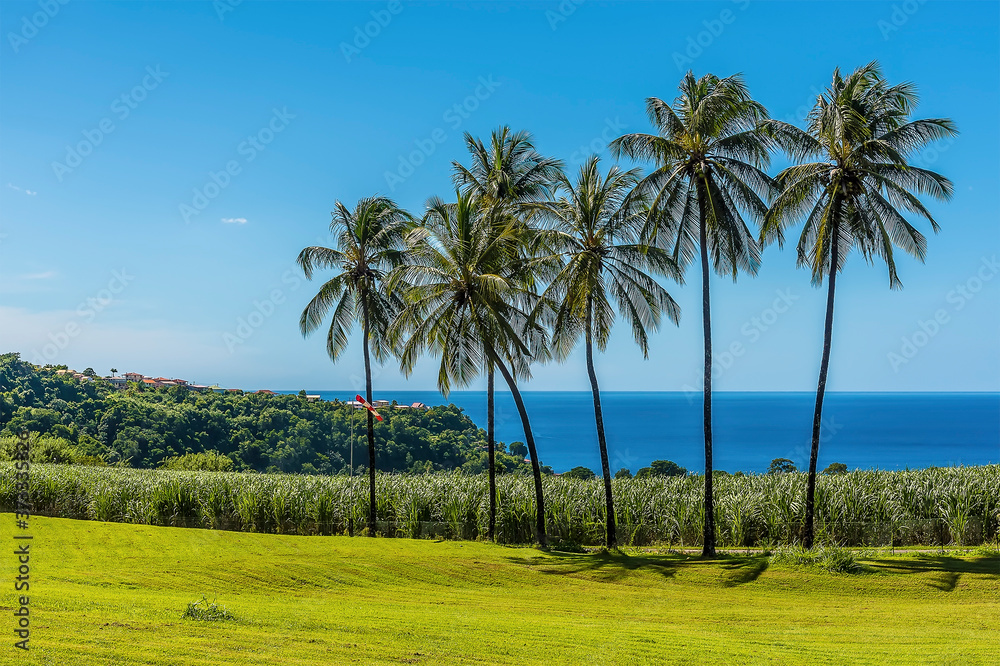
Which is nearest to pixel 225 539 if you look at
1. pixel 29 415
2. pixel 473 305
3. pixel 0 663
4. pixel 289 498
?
pixel 289 498

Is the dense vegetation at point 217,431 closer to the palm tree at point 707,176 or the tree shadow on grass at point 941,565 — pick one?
the palm tree at point 707,176

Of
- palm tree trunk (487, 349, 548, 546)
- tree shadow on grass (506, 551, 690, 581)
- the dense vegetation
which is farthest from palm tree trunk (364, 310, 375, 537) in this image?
the dense vegetation

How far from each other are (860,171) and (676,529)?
11.6 metres

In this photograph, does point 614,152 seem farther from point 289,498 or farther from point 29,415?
point 29,415

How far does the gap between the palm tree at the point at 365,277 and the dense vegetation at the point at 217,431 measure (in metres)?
18.4

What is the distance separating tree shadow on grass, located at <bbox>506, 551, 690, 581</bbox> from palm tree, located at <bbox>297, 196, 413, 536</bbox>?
756cm

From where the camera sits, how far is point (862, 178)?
59.6ft

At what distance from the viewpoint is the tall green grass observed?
19.6 metres

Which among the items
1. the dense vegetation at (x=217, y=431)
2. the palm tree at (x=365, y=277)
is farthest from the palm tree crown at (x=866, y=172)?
the dense vegetation at (x=217, y=431)

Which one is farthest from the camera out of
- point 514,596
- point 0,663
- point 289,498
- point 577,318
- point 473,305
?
point 289,498

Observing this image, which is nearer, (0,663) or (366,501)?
(0,663)

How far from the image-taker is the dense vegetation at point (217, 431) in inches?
1741

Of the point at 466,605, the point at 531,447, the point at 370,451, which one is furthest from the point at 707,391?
the point at 370,451

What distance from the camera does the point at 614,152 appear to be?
20.2m
